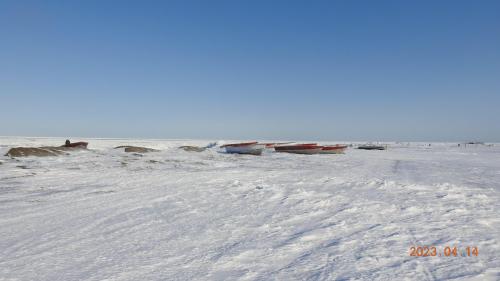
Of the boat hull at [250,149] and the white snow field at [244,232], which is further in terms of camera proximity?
the boat hull at [250,149]

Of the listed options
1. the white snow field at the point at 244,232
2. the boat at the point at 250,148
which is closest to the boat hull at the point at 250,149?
the boat at the point at 250,148

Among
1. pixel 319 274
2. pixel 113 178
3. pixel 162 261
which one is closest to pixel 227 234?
pixel 162 261

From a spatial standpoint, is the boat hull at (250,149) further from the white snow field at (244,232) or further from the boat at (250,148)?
the white snow field at (244,232)

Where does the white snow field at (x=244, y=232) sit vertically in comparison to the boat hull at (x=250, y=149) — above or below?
below

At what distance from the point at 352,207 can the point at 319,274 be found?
3.71m

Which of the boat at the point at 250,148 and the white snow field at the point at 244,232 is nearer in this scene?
the white snow field at the point at 244,232

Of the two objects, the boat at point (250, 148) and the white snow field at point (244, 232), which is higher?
the boat at point (250, 148)

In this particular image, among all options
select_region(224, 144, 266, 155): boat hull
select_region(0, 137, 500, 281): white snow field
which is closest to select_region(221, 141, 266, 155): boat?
select_region(224, 144, 266, 155): boat hull

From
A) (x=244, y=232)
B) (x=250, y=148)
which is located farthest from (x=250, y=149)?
(x=244, y=232)

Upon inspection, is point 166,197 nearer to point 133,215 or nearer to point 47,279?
point 133,215

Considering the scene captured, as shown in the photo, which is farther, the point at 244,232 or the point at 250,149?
the point at 250,149

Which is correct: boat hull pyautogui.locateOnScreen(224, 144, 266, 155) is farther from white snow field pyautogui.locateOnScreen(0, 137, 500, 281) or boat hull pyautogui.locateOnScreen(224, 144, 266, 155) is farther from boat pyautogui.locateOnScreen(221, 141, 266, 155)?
white snow field pyautogui.locateOnScreen(0, 137, 500, 281)

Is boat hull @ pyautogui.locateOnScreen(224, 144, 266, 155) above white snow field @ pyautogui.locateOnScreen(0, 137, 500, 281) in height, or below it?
above

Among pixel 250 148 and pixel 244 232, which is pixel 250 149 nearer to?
pixel 250 148
